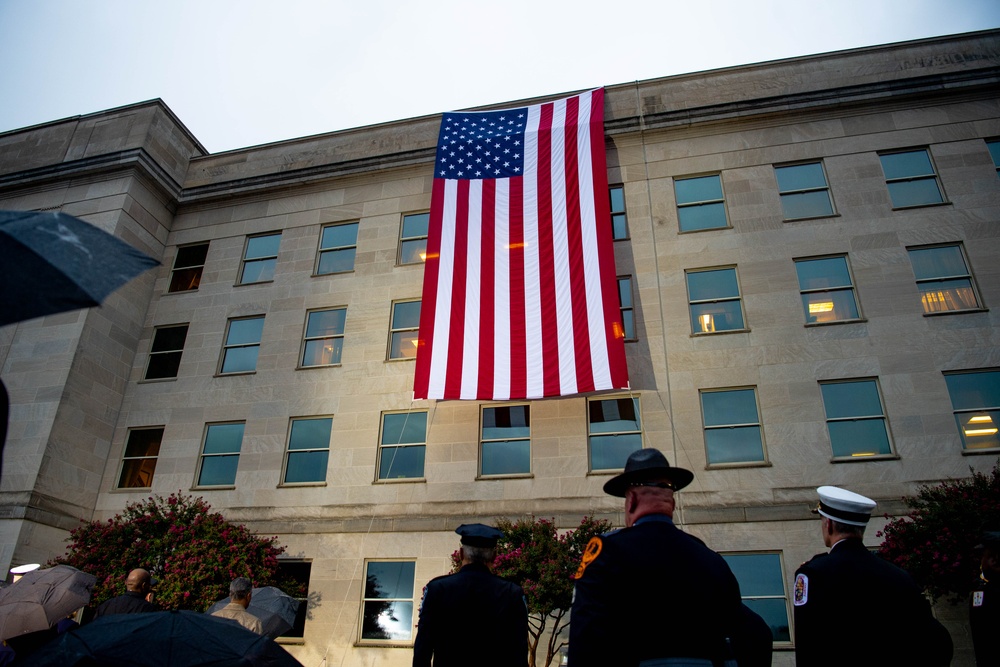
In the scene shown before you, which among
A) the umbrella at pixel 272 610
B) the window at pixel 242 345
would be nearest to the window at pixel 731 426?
the umbrella at pixel 272 610

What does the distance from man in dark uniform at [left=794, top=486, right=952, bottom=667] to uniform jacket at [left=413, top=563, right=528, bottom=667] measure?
216 centimetres

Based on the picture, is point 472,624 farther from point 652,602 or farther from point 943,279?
point 943,279

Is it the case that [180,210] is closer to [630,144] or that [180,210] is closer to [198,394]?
[198,394]

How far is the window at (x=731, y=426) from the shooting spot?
52.8 ft

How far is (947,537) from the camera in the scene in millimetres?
12320

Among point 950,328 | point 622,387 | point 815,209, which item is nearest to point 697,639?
point 622,387

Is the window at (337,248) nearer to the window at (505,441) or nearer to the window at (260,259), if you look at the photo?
the window at (260,259)

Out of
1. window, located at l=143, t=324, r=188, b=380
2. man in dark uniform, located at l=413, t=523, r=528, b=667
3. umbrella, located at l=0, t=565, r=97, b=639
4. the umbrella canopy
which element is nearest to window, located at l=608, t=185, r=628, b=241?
window, located at l=143, t=324, r=188, b=380

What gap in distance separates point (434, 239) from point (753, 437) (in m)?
9.78

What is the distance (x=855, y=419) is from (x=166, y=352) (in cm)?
1956

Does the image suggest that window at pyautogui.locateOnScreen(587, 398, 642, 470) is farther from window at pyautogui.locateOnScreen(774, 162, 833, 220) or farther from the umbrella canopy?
the umbrella canopy

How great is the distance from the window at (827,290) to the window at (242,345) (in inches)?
612

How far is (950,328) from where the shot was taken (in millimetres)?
16125

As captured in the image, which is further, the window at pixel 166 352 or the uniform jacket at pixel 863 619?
the window at pixel 166 352
